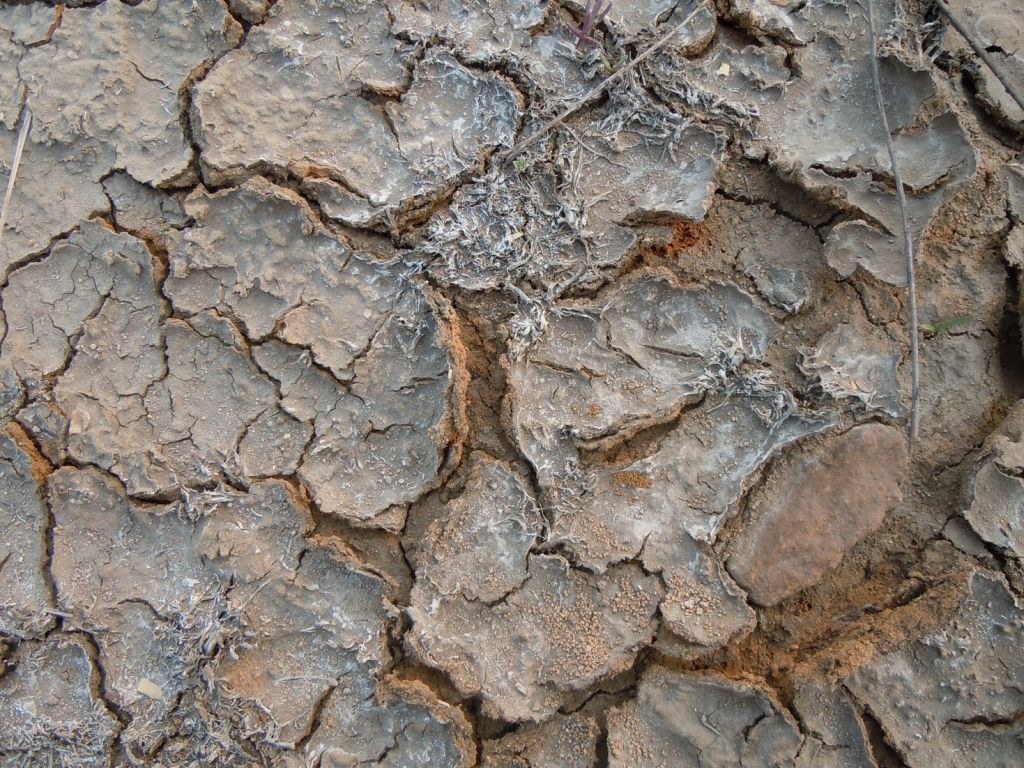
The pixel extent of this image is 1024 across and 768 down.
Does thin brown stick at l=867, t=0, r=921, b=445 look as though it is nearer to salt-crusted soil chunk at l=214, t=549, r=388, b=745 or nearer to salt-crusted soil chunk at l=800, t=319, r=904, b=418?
salt-crusted soil chunk at l=800, t=319, r=904, b=418

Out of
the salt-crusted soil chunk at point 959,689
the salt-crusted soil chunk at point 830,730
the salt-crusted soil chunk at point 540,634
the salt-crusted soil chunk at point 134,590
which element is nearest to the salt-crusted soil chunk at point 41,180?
the salt-crusted soil chunk at point 134,590

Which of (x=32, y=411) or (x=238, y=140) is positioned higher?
(x=238, y=140)

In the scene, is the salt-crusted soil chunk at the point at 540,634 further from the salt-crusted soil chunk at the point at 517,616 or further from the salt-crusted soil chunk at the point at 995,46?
the salt-crusted soil chunk at the point at 995,46

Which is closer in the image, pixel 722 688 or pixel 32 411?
pixel 722 688

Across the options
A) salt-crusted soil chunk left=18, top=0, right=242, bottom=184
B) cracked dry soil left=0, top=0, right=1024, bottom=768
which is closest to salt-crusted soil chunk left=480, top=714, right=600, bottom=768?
cracked dry soil left=0, top=0, right=1024, bottom=768

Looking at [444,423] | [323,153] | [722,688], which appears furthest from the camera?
[323,153]

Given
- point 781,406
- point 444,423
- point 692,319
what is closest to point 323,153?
point 444,423

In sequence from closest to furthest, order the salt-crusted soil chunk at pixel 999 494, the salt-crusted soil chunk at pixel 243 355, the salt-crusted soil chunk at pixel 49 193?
the salt-crusted soil chunk at pixel 999 494 < the salt-crusted soil chunk at pixel 243 355 < the salt-crusted soil chunk at pixel 49 193

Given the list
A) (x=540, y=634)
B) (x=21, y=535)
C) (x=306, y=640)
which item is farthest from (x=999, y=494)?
(x=21, y=535)

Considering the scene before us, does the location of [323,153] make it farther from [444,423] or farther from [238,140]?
[444,423]
